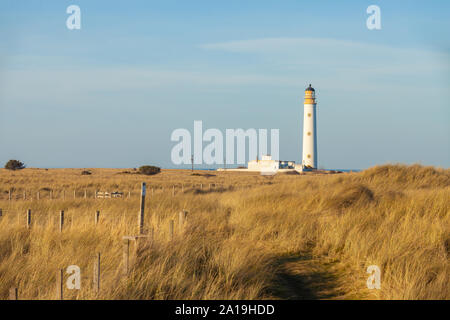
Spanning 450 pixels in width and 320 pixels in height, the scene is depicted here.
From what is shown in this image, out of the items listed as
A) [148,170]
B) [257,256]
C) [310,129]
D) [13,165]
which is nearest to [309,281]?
[257,256]

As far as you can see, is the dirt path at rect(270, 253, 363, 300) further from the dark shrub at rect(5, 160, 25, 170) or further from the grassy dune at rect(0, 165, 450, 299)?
the dark shrub at rect(5, 160, 25, 170)

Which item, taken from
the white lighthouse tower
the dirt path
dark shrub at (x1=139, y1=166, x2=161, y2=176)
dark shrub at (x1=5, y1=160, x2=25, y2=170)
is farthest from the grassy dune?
dark shrub at (x1=5, y1=160, x2=25, y2=170)

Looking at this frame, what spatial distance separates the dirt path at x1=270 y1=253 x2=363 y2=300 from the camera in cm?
750

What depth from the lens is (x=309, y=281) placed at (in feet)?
27.5

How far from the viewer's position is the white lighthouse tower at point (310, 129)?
2501 inches

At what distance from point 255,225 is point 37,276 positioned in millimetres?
6424

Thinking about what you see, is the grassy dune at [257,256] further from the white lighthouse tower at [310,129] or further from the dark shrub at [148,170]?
the dark shrub at [148,170]

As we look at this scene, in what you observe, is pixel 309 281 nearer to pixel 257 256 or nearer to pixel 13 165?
pixel 257 256

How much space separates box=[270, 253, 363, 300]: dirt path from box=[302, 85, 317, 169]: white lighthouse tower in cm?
5455

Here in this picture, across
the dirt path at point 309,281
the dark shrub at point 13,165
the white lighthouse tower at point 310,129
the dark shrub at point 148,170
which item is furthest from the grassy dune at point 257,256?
the dark shrub at point 13,165

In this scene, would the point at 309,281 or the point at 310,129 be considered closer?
the point at 309,281

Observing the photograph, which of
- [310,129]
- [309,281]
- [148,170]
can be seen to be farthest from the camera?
[148,170]

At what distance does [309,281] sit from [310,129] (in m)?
56.1
